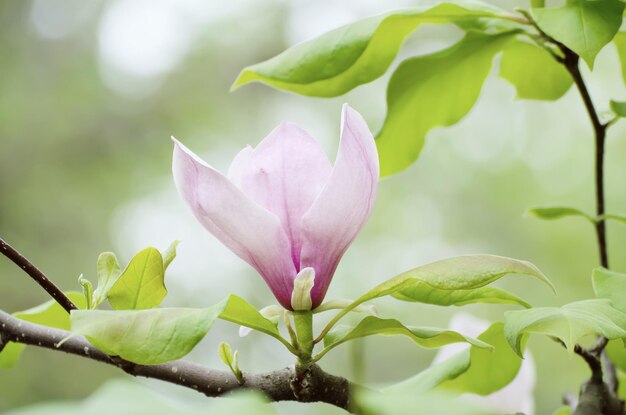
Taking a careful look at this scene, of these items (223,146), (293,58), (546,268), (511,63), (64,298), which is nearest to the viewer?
(64,298)

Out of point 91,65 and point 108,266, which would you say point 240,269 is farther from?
point 108,266

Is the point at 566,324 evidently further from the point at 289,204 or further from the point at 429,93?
the point at 429,93

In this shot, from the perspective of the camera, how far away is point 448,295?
1.22ft

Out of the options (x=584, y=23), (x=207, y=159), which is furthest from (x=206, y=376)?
(x=207, y=159)

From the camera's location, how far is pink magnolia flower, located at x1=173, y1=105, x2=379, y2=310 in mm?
323

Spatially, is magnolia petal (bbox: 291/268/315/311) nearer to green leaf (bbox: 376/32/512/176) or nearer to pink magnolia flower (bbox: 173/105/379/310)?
pink magnolia flower (bbox: 173/105/379/310)

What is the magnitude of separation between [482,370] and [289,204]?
0.18 meters

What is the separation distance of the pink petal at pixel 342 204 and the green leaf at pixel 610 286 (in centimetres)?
12

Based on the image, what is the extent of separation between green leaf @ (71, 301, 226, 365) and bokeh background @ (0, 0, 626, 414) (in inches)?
115

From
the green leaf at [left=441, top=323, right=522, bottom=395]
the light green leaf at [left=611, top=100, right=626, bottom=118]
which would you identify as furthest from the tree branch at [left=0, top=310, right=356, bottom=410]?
the light green leaf at [left=611, top=100, right=626, bottom=118]

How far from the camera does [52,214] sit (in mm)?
3631

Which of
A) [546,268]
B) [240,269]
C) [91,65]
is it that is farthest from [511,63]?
[91,65]

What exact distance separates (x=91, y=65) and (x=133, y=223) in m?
0.82

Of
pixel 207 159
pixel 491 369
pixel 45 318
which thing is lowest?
pixel 207 159
